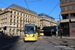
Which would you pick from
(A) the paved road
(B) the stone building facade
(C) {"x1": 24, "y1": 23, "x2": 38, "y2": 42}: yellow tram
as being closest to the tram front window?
(C) {"x1": 24, "y1": 23, "x2": 38, "y2": 42}: yellow tram

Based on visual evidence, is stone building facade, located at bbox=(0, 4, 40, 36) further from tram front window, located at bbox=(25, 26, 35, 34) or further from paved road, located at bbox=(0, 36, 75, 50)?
paved road, located at bbox=(0, 36, 75, 50)

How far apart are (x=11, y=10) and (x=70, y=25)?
3710 centimetres

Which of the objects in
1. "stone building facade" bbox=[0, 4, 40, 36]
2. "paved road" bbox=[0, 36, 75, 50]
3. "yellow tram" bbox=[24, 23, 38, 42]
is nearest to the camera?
"paved road" bbox=[0, 36, 75, 50]

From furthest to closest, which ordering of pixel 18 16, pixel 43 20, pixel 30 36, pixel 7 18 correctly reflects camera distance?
pixel 43 20 < pixel 18 16 < pixel 7 18 < pixel 30 36

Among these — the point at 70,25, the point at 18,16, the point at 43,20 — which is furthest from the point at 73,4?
the point at 43,20

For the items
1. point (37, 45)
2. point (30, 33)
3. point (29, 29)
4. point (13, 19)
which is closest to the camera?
point (37, 45)

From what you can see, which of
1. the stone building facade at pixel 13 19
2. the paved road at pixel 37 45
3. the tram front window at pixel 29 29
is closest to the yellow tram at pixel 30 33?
the tram front window at pixel 29 29

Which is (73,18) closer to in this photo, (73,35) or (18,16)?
(73,35)

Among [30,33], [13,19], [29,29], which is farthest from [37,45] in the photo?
[13,19]

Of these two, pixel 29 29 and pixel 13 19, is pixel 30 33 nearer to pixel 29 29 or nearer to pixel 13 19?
pixel 29 29

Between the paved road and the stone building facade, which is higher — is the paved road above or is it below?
below

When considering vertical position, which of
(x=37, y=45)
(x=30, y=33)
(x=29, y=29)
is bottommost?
(x=37, y=45)

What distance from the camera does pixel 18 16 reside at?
5244 centimetres

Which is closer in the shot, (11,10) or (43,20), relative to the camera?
(11,10)
